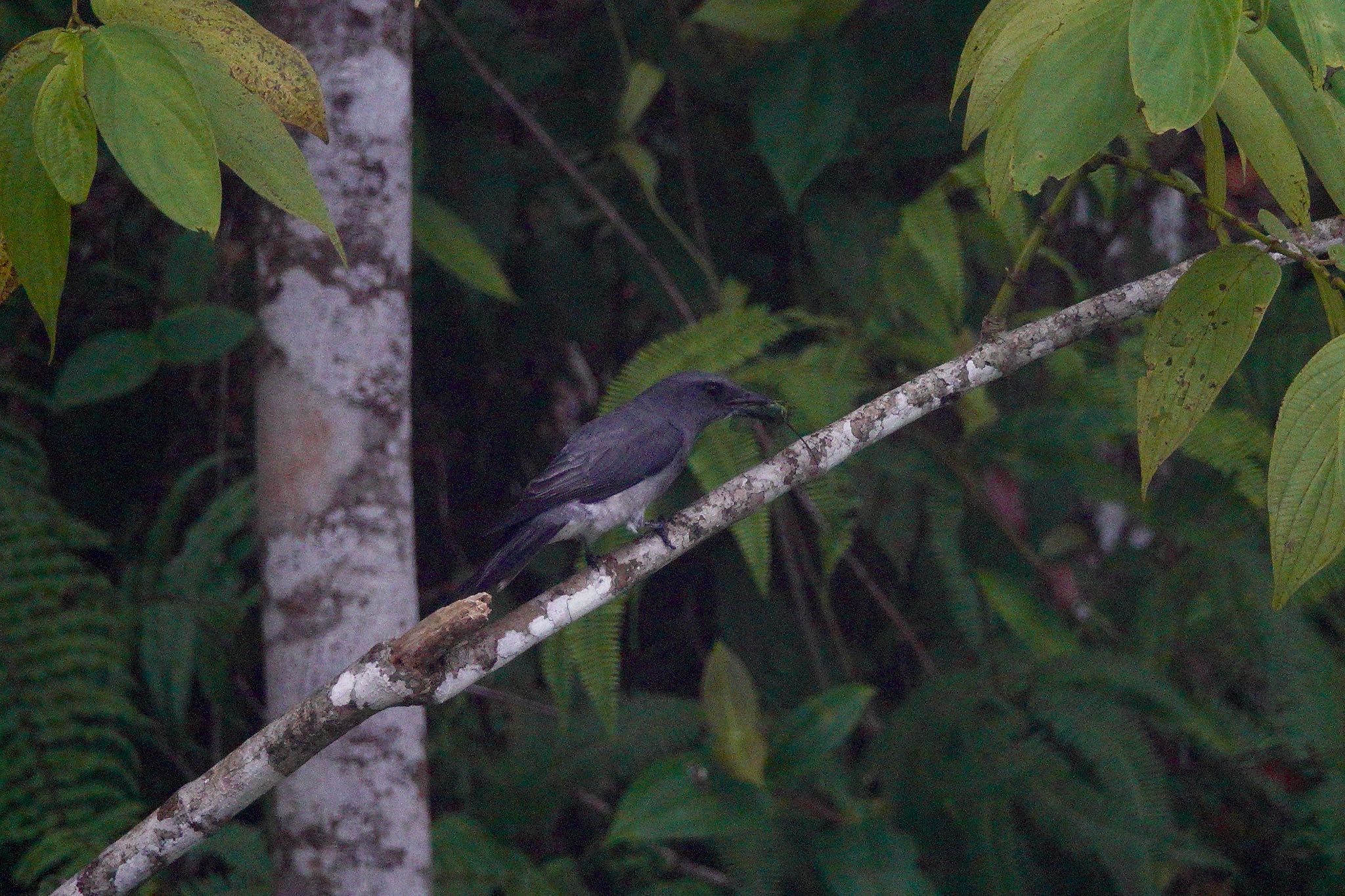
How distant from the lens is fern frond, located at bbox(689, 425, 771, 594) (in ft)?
9.93

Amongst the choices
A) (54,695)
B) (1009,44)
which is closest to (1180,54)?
(1009,44)

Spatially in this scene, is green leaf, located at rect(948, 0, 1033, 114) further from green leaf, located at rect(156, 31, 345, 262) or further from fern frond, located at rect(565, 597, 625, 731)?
fern frond, located at rect(565, 597, 625, 731)

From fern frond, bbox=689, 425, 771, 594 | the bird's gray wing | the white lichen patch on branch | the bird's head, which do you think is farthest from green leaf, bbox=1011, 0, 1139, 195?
fern frond, bbox=689, 425, 771, 594

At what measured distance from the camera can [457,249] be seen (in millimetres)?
3064

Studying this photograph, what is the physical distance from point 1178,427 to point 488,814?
8.30 feet

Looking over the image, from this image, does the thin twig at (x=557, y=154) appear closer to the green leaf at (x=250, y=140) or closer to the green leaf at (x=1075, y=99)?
the green leaf at (x=250, y=140)

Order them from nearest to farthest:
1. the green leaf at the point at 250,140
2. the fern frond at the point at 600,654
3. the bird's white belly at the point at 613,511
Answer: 1. the green leaf at the point at 250,140
2. the bird's white belly at the point at 613,511
3. the fern frond at the point at 600,654

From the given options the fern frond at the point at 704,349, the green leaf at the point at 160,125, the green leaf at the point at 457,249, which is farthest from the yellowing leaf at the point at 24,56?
the fern frond at the point at 704,349

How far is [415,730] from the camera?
2201 millimetres

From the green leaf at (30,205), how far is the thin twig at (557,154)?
2.20 m

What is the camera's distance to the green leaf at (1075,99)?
1226mm

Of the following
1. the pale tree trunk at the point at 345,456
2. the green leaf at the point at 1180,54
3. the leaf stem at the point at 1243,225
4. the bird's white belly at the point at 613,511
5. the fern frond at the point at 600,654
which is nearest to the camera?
the green leaf at the point at 1180,54

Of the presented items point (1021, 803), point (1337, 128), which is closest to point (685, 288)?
point (1021, 803)

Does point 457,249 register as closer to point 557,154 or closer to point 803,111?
point 557,154
